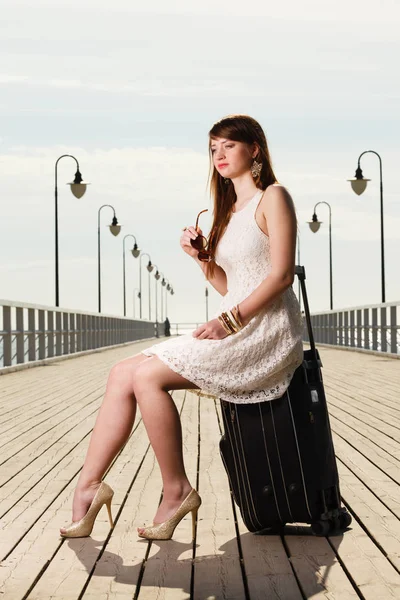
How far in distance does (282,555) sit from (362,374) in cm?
1310

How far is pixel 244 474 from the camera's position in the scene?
4.33 metres

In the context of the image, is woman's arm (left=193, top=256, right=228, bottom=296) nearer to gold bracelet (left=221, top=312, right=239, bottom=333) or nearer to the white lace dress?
the white lace dress

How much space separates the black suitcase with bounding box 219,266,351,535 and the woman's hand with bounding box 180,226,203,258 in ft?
1.45

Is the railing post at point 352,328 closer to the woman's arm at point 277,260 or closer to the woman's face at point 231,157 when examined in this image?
the woman's face at point 231,157

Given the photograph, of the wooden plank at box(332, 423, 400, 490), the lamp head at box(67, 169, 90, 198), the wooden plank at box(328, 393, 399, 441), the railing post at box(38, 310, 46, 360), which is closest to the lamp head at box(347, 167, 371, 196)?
the lamp head at box(67, 169, 90, 198)

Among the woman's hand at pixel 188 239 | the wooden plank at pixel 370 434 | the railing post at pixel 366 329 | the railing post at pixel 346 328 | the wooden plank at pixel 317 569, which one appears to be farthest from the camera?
the railing post at pixel 346 328

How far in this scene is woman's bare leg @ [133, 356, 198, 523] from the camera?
417 centimetres

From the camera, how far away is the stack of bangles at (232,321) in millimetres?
4113

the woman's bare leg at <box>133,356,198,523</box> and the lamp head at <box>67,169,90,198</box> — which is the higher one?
the lamp head at <box>67,169,90,198</box>

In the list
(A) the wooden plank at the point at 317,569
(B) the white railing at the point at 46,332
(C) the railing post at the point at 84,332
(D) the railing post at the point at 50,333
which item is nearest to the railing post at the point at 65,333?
(B) the white railing at the point at 46,332

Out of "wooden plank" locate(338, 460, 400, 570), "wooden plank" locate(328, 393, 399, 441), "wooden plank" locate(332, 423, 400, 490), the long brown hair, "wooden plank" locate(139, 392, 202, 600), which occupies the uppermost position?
the long brown hair

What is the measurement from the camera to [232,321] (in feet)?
13.5

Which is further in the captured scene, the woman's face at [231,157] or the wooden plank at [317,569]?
the woman's face at [231,157]

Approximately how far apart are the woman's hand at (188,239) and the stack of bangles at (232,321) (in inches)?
14.0
